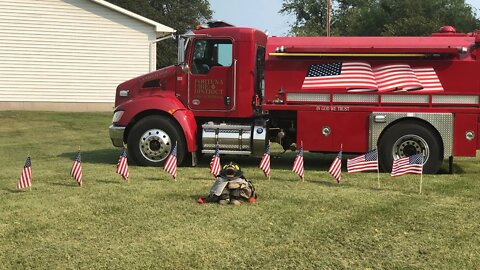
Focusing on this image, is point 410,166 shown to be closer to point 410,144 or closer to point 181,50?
point 410,144

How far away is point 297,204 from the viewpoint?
22.7 ft

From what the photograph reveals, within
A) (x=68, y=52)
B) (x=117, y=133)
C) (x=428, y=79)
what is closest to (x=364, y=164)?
(x=428, y=79)

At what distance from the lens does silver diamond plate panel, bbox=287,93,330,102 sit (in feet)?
32.5

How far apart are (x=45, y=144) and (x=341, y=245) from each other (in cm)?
1297

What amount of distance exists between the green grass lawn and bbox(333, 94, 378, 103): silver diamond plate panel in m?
1.42

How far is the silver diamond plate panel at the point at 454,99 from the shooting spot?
946 cm

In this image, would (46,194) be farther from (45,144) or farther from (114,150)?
(45,144)

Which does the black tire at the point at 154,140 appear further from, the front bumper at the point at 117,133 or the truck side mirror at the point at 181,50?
the truck side mirror at the point at 181,50

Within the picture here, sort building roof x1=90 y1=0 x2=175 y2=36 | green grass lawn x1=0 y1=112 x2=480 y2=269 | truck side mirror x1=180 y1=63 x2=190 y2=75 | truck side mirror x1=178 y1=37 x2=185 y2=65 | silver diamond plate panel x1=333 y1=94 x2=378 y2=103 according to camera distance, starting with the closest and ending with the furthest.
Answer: green grass lawn x1=0 y1=112 x2=480 y2=269, silver diamond plate panel x1=333 y1=94 x2=378 y2=103, truck side mirror x1=178 y1=37 x2=185 y2=65, truck side mirror x1=180 y1=63 x2=190 y2=75, building roof x1=90 y1=0 x2=175 y2=36

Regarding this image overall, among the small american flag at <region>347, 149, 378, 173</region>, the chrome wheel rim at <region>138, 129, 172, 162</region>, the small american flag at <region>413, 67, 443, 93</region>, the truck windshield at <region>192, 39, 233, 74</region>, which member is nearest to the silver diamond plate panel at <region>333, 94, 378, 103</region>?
the small american flag at <region>413, 67, 443, 93</region>

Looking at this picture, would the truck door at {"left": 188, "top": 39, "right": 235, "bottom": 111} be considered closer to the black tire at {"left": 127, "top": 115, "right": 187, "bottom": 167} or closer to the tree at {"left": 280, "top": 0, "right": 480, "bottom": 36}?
the black tire at {"left": 127, "top": 115, "right": 187, "bottom": 167}

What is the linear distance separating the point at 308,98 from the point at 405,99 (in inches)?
69.4

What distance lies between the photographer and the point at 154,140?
412 inches

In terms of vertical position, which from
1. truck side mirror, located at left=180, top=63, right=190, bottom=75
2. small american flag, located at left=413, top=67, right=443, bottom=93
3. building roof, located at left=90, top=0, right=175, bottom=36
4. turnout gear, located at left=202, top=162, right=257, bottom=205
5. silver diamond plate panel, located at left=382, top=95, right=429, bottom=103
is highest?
building roof, located at left=90, top=0, right=175, bottom=36
